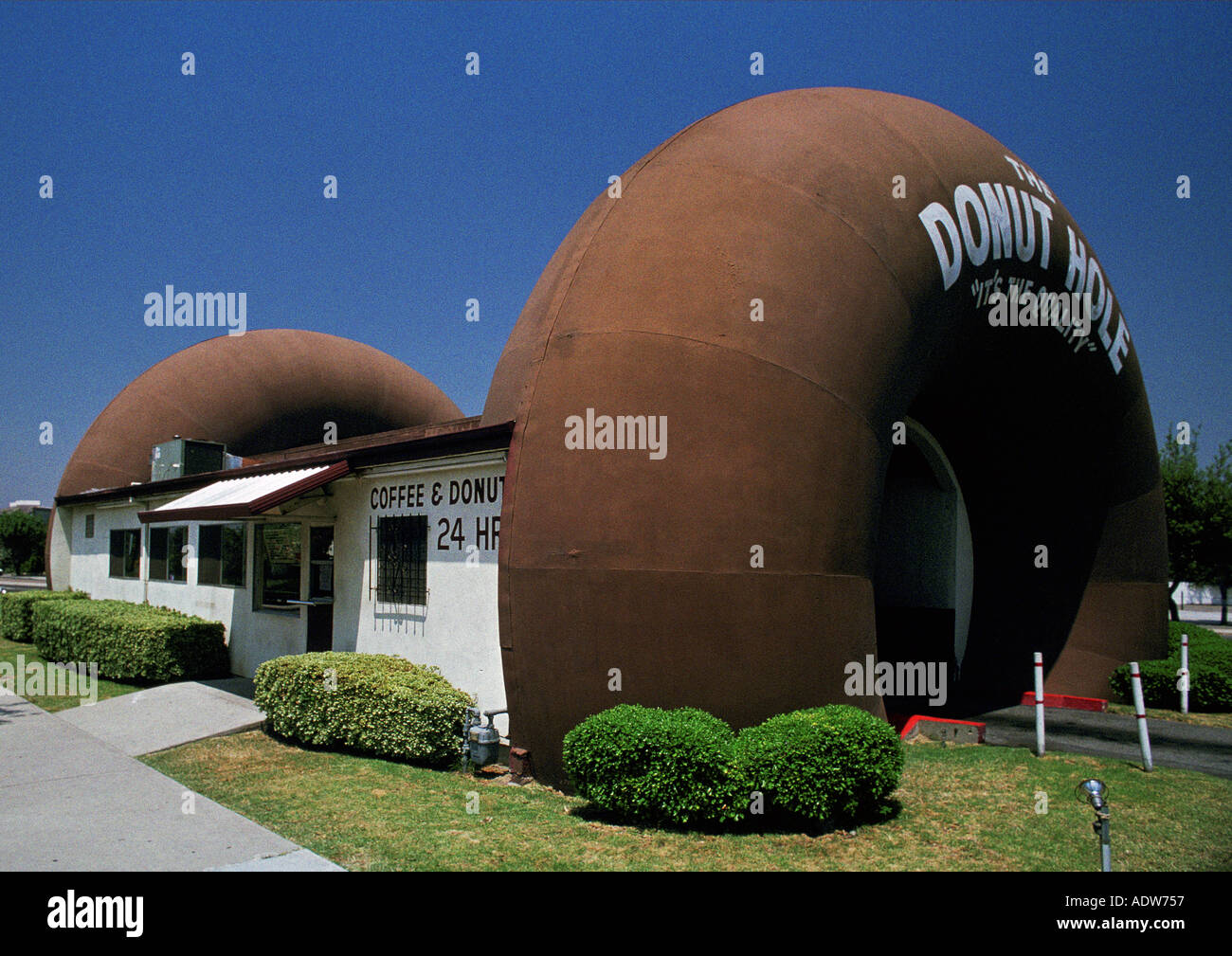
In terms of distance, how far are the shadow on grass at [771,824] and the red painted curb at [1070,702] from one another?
22.3 feet

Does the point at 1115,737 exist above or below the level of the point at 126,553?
below

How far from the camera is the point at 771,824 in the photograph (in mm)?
6328

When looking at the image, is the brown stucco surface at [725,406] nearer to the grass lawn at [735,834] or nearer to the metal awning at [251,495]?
the grass lawn at [735,834]

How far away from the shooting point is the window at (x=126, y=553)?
59.8ft

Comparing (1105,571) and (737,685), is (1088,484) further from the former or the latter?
(737,685)

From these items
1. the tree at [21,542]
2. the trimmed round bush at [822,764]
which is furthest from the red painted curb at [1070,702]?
the tree at [21,542]

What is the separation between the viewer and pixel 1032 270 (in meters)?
10.8

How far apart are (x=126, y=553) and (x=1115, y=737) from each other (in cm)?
1865

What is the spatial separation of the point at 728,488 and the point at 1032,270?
247 inches

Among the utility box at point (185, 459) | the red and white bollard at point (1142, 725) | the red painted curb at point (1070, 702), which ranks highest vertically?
the utility box at point (185, 459)

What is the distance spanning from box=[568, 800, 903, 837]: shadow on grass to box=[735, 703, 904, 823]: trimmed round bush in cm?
4

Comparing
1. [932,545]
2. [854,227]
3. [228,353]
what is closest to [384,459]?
[854,227]

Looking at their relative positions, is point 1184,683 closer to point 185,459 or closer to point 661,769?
point 661,769

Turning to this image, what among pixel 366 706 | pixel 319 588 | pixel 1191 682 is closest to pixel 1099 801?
pixel 366 706
